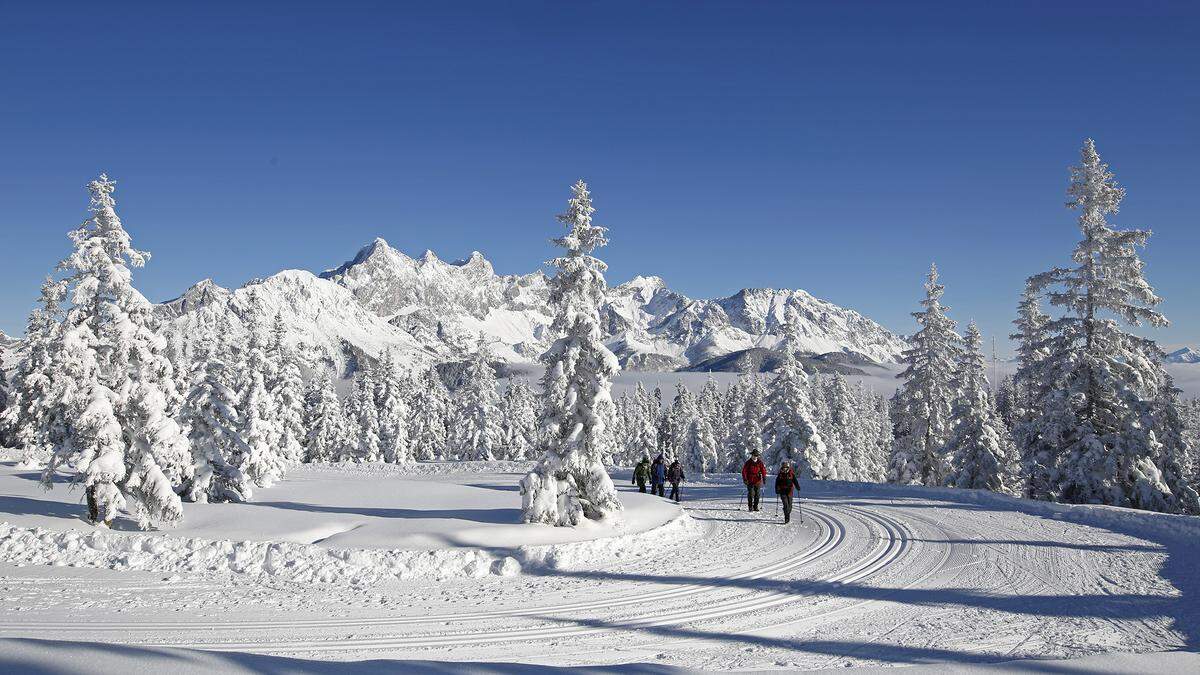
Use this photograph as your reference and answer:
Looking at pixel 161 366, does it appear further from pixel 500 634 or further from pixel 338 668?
pixel 338 668

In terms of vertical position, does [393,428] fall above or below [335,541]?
above

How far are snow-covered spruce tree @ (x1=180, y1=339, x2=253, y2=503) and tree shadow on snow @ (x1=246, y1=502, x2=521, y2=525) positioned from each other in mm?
4154

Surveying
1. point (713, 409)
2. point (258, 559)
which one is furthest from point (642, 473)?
point (713, 409)

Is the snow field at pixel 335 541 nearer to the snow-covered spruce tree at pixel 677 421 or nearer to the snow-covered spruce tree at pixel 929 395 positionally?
the snow-covered spruce tree at pixel 929 395

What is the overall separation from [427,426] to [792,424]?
45.2 m

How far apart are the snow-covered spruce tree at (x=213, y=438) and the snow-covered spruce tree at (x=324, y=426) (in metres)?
40.5

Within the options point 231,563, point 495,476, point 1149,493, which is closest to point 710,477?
point 495,476

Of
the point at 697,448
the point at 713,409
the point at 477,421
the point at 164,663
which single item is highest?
the point at 713,409

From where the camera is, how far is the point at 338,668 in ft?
17.9

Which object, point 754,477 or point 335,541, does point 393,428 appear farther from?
point 335,541

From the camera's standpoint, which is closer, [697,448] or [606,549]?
[606,549]

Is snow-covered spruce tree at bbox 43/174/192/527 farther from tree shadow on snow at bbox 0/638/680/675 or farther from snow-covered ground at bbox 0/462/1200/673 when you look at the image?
tree shadow on snow at bbox 0/638/680/675

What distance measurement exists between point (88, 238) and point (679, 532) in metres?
17.4

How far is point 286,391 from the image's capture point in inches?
1543
